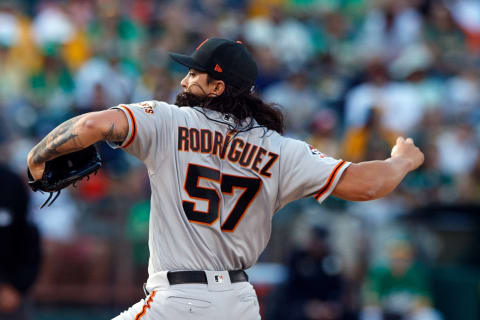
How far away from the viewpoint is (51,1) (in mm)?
12414

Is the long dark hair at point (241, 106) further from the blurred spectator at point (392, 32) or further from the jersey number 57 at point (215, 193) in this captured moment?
the blurred spectator at point (392, 32)

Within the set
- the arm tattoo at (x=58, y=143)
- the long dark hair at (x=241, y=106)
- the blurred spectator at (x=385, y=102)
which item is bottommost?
the arm tattoo at (x=58, y=143)

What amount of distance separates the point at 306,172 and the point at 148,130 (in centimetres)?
82

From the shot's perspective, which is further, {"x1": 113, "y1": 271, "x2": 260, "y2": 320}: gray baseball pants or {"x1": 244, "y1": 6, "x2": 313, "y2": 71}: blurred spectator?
{"x1": 244, "y1": 6, "x2": 313, "y2": 71}: blurred spectator

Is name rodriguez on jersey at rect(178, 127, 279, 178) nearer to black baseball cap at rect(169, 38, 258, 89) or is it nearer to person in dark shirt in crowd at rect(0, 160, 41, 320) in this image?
black baseball cap at rect(169, 38, 258, 89)

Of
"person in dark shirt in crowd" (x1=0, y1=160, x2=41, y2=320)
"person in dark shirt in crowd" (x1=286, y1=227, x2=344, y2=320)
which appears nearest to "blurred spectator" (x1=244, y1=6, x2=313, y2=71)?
"person in dark shirt in crowd" (x1=286, y1=227, x2=344, y2=320)

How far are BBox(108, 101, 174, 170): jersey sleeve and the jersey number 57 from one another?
177mm

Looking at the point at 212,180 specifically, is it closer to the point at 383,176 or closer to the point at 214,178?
the point at 214,178

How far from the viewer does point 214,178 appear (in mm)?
3822

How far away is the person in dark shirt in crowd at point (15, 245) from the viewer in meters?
6.50

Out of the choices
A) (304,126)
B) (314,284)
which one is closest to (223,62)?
(314,284)

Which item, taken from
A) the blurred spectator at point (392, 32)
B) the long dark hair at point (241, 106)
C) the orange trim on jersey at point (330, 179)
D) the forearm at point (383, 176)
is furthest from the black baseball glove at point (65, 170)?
the blurred spectator at point (392, 32)

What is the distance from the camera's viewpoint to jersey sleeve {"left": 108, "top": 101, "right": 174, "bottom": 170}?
142 inches

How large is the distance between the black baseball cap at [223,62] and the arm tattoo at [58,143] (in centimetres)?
71
